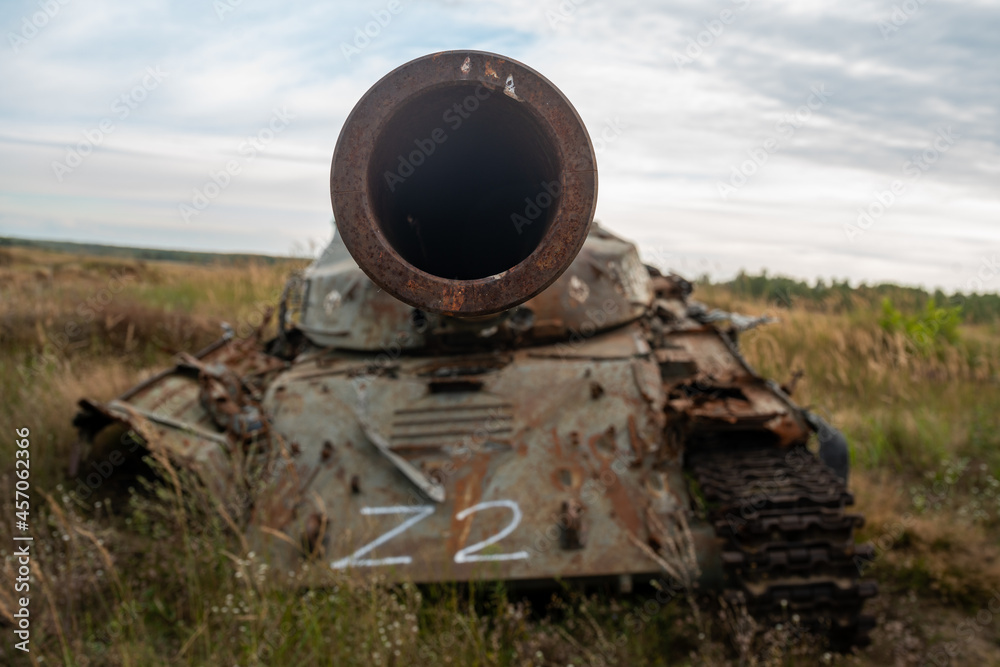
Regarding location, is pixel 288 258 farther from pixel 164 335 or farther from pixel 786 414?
pixel 786 414

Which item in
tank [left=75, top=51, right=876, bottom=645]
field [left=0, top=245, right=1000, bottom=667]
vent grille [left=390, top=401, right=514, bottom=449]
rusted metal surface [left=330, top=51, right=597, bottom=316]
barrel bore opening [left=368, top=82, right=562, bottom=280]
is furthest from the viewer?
vent grille [left=390, top=401, right=514, bottom=449]

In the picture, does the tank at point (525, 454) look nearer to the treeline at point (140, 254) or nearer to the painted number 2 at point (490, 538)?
the painted number 2 at point (490, 538)

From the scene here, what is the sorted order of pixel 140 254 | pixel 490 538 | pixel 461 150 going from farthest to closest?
pixel 140 254 → pixel 490 538 → pixel 461 150

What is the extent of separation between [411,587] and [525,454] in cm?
85

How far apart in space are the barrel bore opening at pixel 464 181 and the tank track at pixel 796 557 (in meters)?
1.92

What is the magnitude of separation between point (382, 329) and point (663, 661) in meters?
2.26

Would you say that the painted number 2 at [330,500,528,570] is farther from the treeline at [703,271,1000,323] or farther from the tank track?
the treeline at [703,271,1000,323]

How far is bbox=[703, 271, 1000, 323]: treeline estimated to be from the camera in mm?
13141

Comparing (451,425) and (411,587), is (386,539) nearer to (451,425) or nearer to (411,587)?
(411,587)

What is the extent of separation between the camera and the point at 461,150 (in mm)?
2445

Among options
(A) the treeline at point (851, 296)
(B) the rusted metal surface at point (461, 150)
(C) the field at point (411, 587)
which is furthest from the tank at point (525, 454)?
(A) the treeline at point (851, 296)

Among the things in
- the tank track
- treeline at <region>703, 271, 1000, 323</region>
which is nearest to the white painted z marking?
the tank track

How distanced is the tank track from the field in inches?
5.2

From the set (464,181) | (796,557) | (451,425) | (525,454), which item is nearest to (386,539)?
(451,425)
